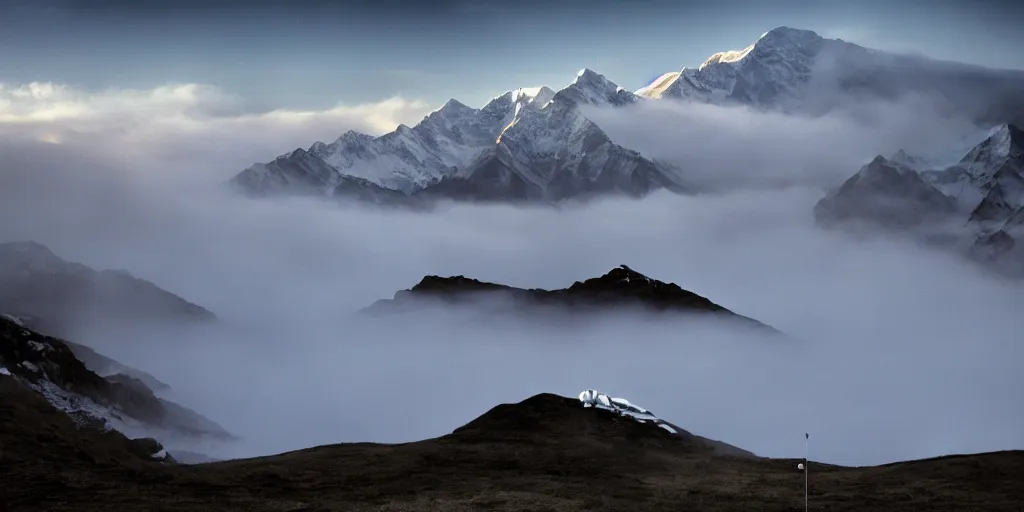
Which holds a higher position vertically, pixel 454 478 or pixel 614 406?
pixel 614 406

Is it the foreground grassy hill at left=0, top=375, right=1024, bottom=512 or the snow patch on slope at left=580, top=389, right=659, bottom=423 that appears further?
the snow patch on slope at left=580, top=389, right=659, bottom=423

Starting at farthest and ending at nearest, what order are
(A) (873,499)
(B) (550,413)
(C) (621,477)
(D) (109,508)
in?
(B) (550,413)
(C) (621,477)
(A) (873,499)
(D) (109,508)

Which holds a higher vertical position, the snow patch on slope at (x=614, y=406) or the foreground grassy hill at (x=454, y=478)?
the snow patch on slope at (x=614, y=406)

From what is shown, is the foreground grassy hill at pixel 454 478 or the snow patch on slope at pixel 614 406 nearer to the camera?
the foreground grassy hill at pixel 454 478

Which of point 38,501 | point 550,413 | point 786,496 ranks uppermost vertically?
point 550,413

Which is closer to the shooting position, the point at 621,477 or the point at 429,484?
the point at 429,484

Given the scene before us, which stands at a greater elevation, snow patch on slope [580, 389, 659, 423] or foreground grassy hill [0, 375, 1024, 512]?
snow patch on slope [580, 389, 659, 423]

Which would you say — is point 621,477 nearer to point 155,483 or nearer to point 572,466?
point 572,466

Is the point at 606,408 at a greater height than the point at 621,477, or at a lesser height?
greater

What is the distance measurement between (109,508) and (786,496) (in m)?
78.9

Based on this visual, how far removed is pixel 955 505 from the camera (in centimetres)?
10188

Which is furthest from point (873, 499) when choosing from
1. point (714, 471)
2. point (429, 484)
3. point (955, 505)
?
point (429, 484)

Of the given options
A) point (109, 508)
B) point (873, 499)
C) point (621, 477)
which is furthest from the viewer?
Result: point (621, 477)

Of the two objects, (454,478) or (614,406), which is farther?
(614,406)
